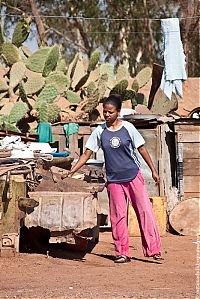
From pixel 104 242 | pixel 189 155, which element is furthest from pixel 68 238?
pixel 189 155

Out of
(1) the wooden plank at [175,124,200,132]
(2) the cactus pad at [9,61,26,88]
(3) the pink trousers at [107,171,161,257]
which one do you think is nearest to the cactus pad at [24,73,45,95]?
(2) the cactus pad at [9,61,26,88]

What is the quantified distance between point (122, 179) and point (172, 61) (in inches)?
306

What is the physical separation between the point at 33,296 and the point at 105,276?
1.18 metres

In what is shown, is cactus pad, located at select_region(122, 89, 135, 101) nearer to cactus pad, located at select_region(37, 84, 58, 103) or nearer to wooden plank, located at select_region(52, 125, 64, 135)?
cactus pad, located at select_region(37, 84, 58, 103)

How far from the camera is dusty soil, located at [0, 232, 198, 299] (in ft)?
19.0

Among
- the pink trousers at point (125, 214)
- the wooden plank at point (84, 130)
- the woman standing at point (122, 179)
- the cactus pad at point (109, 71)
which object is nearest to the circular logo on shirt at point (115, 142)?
the woman standing at point (122, 179)

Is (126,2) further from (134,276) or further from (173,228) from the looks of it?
(134,276)

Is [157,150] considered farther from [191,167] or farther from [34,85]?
[34,85]

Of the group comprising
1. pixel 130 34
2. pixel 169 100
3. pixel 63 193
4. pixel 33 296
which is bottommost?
pixel 33 296

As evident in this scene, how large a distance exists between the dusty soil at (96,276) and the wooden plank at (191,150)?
12.3ft

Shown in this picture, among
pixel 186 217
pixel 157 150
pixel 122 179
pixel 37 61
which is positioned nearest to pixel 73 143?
pixel 157 150

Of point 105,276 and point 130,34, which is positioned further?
point 130,34

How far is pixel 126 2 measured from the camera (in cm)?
3142

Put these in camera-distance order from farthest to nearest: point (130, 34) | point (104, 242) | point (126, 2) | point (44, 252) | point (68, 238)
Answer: point (130, 34) → point (126, 2) → point (104, 242) → point (44, 252) → point (68, 238)
